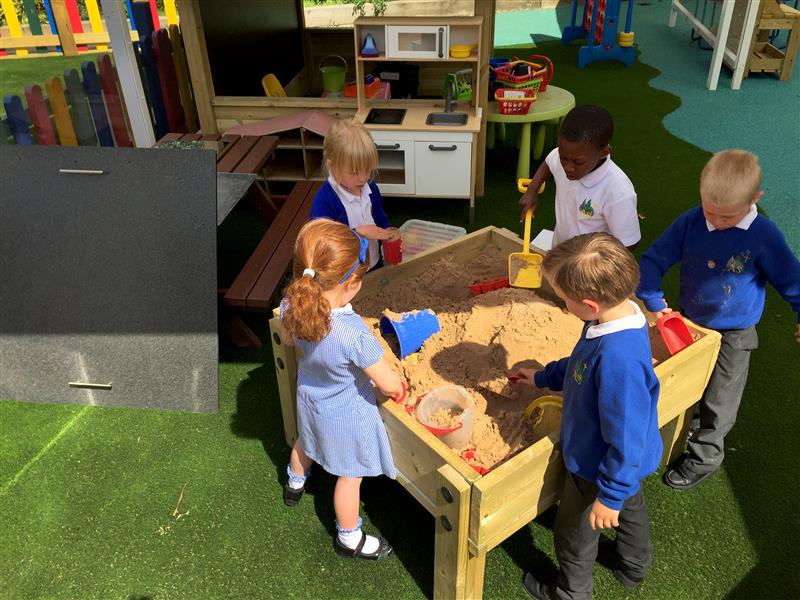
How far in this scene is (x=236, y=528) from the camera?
2.68 meters

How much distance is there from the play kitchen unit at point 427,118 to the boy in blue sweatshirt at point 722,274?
8.02ft

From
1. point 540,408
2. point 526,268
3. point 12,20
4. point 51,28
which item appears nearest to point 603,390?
point 540,408

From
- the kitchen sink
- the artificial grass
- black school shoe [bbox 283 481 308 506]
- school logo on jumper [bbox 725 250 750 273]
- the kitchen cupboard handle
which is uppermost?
school logo on jumper [bbox 725 250 750 273]

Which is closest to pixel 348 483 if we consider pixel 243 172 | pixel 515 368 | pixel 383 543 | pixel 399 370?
pixel 383 543

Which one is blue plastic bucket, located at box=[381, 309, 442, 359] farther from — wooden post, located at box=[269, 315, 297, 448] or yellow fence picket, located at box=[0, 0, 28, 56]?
yellow fence picket, located at box=[0, 0, 28, 56]

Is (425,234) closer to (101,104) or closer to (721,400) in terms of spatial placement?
(721,400)

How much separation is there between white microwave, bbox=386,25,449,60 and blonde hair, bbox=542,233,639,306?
3.36 m

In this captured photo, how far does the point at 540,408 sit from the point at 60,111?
4.63 metres

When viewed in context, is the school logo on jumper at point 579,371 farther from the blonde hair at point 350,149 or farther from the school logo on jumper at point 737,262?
the blonde hair at point 350,149

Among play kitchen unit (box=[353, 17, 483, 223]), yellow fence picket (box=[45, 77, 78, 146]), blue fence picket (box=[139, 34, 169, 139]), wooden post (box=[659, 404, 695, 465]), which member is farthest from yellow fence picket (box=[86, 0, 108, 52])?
wooden post (box=[659, 404, 695, 465])

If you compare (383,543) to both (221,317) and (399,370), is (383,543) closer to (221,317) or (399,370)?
(399,370)

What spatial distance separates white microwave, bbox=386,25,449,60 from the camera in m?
4.68

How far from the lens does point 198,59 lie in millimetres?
5250

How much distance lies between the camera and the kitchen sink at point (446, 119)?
4.81 meters
